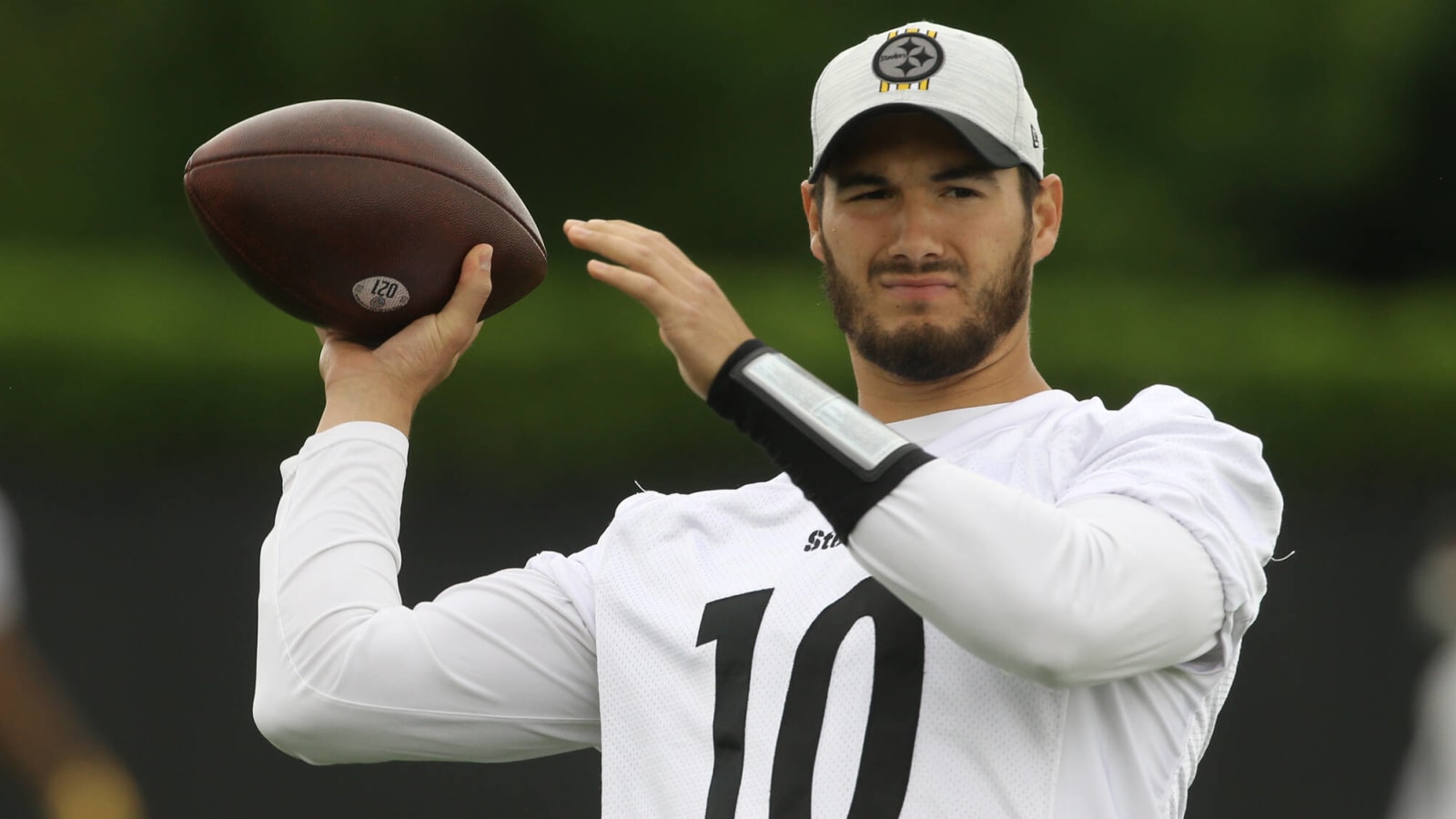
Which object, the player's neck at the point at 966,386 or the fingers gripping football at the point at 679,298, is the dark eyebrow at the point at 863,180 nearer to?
the player's neck at the point at 966,386

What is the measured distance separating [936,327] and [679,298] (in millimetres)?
300

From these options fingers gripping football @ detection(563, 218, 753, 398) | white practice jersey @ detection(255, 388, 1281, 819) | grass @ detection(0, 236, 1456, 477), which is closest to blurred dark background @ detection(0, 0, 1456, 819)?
grass @ detection(0, 236, 1456, 477)

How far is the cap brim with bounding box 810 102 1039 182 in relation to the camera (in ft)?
5.13

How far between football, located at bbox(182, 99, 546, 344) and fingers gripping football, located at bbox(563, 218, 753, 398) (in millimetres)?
264

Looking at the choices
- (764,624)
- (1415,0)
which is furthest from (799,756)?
(1415,0)

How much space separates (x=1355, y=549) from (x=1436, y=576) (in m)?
0.14

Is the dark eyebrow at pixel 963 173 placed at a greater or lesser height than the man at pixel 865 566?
greater

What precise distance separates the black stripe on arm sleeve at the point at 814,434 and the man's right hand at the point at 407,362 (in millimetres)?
339

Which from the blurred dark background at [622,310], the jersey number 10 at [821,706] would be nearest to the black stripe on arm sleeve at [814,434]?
the jersey number 10 at [821,706]

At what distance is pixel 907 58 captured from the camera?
1.62 meters

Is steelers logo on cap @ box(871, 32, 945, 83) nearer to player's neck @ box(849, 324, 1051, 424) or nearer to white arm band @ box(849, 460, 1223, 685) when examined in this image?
player's neck @ box(849, 324, 1051, 424)

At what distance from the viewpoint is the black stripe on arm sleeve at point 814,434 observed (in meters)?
1.29

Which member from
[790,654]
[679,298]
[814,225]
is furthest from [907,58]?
[790,654]

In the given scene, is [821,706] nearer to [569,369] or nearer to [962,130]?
[962,130]
